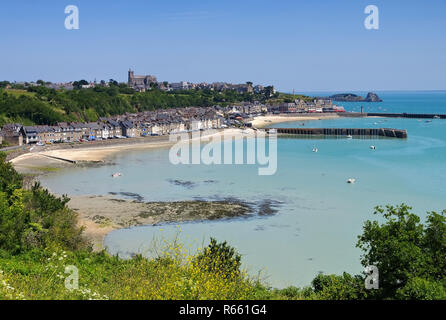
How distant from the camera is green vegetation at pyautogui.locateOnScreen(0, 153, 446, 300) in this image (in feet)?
24.3

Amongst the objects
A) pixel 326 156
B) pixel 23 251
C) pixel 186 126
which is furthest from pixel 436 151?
pixel 23 251

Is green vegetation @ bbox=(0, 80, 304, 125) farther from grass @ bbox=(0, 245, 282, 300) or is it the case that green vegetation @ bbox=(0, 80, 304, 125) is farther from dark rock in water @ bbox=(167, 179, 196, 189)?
grass @ bbox=(0, 245, 282, 300)

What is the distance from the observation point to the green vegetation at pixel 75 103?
53000 mm

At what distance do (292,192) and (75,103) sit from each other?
1874 inches

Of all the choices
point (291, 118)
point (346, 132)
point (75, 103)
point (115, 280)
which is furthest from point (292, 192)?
point (291, 118)

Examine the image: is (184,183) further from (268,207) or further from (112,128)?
(112,128)

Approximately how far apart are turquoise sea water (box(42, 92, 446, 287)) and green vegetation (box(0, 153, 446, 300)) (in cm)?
280

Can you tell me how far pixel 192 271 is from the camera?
26.1 ft

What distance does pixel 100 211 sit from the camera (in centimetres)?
2077

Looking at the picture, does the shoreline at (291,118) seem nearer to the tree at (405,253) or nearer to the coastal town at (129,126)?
the coastal town at (129,126)

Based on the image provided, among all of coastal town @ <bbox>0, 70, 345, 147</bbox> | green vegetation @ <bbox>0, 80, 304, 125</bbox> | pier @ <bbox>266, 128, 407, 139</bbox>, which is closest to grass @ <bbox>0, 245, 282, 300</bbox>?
coastal town @ <bbox>0, 70, 345, 147</bbox>

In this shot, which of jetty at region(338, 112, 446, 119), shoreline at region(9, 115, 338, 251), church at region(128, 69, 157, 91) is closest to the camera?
shoreline at region(9, 115, 338, 251)

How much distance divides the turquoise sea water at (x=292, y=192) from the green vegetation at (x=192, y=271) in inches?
110
